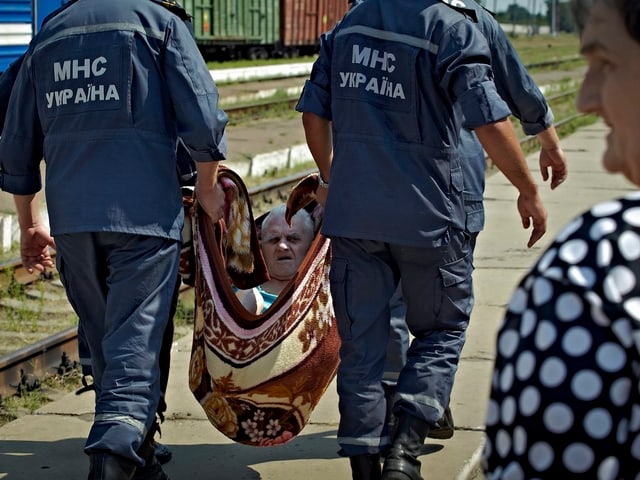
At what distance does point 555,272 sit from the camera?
4.85ft

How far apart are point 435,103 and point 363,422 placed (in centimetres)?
107

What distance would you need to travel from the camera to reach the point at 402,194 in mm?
3932

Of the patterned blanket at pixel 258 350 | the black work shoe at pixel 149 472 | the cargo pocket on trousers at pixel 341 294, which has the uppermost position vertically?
the cargo pocket on trousers at pixel 341 294

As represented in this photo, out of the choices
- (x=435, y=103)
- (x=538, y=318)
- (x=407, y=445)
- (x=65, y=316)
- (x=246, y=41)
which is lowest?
(x=246, y=41)

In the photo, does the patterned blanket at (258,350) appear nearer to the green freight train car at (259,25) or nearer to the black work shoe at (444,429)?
the black work shoe at (444,429)

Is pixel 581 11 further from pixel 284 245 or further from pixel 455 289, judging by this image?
pixel 284 245

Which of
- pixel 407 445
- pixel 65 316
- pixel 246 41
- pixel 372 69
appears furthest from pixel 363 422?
pixel 246 41

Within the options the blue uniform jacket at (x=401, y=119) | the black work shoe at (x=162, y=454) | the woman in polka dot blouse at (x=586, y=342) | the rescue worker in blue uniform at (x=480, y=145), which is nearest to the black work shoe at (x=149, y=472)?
the black work shoe at (x=162, y=454)

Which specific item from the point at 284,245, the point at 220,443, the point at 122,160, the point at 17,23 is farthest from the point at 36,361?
the point at 17,23

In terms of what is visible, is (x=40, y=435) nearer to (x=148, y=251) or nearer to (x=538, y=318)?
(x=148, y=251)

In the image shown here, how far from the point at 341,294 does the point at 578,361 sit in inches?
103

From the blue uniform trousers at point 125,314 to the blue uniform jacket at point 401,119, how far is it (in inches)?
24.0

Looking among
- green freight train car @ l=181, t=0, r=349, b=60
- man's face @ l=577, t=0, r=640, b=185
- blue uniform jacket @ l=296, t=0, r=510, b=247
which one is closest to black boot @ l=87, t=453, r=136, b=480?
blue uniform jacket @ l=296, t=0, r=510, b=247

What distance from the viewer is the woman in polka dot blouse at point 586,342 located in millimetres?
1430
